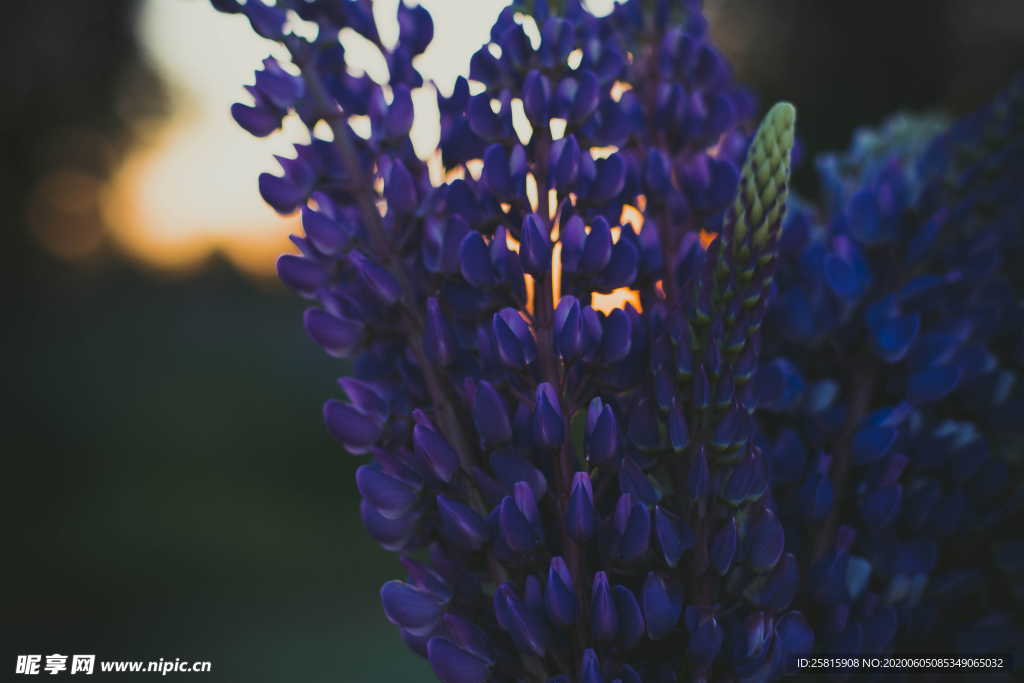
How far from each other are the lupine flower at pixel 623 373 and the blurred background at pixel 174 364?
508mm

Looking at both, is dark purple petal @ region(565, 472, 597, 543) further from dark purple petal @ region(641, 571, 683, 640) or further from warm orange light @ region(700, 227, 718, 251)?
warm orange light @ region(700, 227, 718, 251)

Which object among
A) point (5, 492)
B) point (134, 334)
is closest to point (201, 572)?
point (5, 492)

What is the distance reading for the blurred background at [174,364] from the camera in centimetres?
211

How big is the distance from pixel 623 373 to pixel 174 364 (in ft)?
10.1

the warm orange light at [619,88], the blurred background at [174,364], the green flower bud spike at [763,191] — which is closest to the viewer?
the green flower bud spike at [763,191]

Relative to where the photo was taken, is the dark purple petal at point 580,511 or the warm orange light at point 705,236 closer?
the dark purple petal at point 580,511

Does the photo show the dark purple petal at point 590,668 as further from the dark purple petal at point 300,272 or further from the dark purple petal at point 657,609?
the dark purple petal at point 300,272

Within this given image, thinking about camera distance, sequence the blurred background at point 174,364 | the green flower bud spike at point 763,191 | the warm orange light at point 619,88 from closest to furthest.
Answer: the green flower bud spike at point 763,191, the warm orange light at point 619,88, the blurred background at point 174,364

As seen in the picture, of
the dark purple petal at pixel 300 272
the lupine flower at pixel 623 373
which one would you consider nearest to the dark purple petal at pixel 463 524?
the lupine flower at pixel 623 373

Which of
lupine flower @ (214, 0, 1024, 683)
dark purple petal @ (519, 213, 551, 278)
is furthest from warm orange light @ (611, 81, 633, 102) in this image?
dark purple petal @ (519, 213, 551, 278)

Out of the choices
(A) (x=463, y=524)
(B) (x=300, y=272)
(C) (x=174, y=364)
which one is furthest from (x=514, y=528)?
(C) (x=174, y=364)

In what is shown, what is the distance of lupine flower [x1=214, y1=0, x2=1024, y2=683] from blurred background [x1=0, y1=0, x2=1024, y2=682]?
1.67 feet

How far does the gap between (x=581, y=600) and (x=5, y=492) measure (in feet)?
8.63

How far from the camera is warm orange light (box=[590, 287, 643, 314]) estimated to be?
37 centimetres
